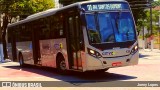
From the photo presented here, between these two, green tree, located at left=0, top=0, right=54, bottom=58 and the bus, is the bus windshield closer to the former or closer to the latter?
the bus

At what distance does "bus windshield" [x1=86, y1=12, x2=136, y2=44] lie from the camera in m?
14.1

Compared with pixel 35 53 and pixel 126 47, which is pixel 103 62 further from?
pixel 35 53

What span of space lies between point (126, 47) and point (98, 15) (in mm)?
1642

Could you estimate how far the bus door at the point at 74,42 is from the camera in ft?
47.9

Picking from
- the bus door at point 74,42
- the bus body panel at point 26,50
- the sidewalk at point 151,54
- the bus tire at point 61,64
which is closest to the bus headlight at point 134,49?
the bus door at point 74,42

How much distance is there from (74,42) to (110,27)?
165 centimetres

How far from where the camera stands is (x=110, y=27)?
14.3m

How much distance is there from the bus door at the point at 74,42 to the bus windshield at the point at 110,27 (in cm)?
68

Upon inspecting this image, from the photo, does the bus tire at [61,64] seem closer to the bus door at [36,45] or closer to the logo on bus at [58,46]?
the logo on bus at [58,46]

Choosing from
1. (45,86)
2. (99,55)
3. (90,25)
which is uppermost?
(90,25)

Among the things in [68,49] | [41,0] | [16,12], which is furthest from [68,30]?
[41,0]

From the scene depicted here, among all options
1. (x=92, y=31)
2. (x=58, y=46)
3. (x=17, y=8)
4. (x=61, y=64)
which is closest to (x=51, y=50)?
(x=58, y=46)

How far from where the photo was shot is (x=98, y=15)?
14.3 metres

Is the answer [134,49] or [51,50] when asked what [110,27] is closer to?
[134,49]
